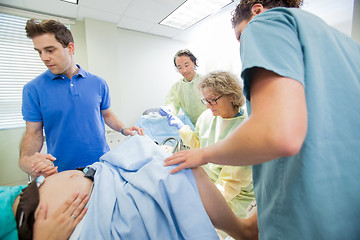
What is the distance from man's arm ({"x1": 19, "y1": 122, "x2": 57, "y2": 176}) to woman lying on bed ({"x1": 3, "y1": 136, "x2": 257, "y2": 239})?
0.30 feet

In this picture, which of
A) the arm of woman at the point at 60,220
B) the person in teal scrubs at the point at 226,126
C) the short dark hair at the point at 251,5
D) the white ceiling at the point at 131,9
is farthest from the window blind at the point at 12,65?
the short dark hair at the point at 251,5

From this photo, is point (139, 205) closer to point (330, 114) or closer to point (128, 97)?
point (330, 114)

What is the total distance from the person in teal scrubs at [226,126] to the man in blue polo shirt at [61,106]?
0.63m

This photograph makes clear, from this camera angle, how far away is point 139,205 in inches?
27.8

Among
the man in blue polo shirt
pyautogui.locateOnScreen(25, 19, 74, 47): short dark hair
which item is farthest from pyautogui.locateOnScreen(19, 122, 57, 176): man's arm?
pyautogui.locateOnScreen(25, 19, 74, 47): short dark hair

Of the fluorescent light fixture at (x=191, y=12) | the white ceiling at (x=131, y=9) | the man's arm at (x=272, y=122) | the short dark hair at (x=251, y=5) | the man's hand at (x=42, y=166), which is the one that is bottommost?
the man's hand at (x=42, y=166)

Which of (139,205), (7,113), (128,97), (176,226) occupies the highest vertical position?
(128,97)

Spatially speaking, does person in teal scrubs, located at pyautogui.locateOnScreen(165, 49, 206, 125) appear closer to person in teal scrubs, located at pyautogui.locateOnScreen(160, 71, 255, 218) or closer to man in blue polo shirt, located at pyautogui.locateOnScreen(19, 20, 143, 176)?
person in teal scrubs, located at pyautogui.locateOnScreen(160, 71, 255, 218)

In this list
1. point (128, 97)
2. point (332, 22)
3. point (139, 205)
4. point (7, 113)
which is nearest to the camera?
point (139, 205)

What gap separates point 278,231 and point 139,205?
54 centimetres

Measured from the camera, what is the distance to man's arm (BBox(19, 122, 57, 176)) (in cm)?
86

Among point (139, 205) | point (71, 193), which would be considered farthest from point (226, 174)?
point (71, 193)

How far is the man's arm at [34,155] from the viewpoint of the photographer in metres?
0.86

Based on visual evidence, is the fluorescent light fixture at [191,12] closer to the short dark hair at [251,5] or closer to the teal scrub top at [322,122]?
the short dark hair at [251,5]
